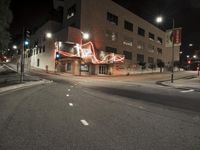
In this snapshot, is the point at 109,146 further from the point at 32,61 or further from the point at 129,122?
the point at 32,61

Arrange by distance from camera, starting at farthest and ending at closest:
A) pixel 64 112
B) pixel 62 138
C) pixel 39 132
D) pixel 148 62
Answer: pixel 148 62 < pixel 64 112 < pixel 39 132 < pixel 62 138

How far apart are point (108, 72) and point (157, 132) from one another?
5330 cm

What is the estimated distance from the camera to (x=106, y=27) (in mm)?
59844

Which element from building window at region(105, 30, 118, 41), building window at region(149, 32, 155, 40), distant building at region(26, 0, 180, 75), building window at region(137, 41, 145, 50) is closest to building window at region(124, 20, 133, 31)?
distant building at region(26, 0, 180, 75)

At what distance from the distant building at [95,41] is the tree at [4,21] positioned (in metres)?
27.1

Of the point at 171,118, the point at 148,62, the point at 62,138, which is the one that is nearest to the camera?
the point at 62,138

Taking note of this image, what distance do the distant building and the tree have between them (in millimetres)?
27079

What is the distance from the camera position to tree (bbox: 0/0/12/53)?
23688 mm

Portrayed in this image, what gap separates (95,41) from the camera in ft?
187

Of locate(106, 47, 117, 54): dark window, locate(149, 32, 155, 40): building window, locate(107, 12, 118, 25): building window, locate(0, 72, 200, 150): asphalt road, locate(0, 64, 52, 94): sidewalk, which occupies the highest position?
locate(107, 12, 118, 25): building window

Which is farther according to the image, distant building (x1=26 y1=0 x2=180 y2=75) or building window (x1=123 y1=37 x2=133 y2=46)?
building window (x1=123 y1=37 x2=133 y2=46)

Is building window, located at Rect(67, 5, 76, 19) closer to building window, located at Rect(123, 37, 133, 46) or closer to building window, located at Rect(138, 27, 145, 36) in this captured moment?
building window, located at Rect(123, 37, 133, 46)

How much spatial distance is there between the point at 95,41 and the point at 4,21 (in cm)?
3392

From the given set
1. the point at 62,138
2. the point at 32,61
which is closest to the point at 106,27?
the point at 32,61
